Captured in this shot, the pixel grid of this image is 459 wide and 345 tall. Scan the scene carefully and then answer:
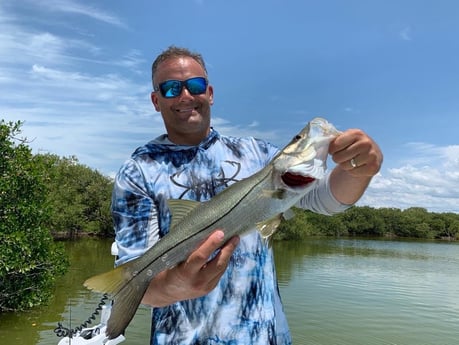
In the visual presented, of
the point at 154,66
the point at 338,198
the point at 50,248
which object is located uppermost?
the point at 154,66

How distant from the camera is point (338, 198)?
286 centimetres

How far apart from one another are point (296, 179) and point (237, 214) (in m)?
0.39

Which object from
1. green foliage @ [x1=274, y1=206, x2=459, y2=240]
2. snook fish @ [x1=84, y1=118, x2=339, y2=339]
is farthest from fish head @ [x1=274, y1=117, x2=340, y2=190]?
green foliage @ [x1=274, y1=206, x2=459, y2=240]

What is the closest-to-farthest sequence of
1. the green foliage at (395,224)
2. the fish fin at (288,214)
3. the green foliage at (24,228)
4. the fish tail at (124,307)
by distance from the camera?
the fish tail at (124,307), the fish fin at (288,214), the green foliage at (24,228), the green foliage at (395,224)

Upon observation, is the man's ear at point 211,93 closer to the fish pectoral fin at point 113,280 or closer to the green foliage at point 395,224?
the fish pectoral fin at point 113,280

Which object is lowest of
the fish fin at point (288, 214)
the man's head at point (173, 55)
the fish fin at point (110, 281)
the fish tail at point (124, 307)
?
the fish tail at point (124, 307)

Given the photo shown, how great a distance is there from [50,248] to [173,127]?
1239 centimetres

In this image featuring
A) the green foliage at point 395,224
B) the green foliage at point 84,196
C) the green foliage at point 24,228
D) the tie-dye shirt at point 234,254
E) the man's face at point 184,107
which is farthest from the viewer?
the green foliage at point 395,224

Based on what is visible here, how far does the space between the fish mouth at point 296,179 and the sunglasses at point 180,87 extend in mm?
1067

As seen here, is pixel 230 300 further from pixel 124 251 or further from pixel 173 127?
pixel 173 127

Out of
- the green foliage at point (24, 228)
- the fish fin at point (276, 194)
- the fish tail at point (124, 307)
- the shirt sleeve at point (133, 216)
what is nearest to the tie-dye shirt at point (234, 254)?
the shirt sleeve at point (133, 216)

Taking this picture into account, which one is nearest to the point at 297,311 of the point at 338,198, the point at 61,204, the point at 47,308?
the point at 47,308

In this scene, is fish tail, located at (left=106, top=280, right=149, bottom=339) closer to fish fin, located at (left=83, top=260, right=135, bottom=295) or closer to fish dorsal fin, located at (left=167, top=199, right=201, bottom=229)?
fish fin, located at (left=83, top=260, right=135, bottom=295)

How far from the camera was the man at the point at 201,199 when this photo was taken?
235cm
